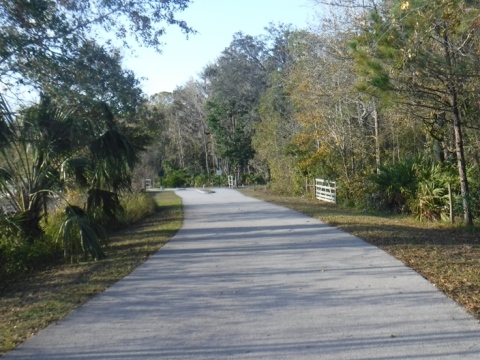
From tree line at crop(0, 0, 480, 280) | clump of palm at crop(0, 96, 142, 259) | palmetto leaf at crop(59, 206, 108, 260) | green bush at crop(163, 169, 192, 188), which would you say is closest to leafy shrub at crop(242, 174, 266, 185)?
green bush at crop(163, 169, 192, 188)

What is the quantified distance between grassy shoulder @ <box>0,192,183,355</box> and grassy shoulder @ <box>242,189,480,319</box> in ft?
16.9

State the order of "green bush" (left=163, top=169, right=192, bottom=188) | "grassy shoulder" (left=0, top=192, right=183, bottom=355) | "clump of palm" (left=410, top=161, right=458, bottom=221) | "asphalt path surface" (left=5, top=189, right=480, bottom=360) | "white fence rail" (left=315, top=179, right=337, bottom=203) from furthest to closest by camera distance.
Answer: "green bush" (left=163, top=169, right=192, bottom=188), "white fence rail" (left=315, top=179, right=337, bottom=203), "clump of palm" (left=410, top=161, right=458, bottom=221), "grassy shoulder" (left=0, top=192, right=183, bottom=355), "asphalt path surface" (left=5, top=189, right=480, bottom=360)

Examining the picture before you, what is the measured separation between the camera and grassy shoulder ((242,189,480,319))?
8.94 metres

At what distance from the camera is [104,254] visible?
Result: 44.7ft

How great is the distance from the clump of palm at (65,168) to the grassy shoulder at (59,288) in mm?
810

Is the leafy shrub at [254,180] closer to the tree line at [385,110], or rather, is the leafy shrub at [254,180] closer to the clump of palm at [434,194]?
the tree line at [385,110]

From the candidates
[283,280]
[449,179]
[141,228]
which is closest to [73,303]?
[283,280]

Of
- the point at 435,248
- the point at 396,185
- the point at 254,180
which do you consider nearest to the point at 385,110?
the point at 396,185

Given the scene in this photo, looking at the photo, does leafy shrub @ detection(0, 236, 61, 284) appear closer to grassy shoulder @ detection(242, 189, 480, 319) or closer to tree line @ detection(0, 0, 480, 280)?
tree line @ detection(0, 0, 480, 280)

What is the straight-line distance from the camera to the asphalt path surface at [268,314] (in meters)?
6.34

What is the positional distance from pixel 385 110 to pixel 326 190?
12.5m

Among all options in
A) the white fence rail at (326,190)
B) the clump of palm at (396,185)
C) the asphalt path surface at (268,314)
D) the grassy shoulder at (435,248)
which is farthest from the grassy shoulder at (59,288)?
the white fence rail at (326,190)

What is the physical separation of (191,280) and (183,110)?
2472 inches

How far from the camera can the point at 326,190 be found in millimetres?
31312
